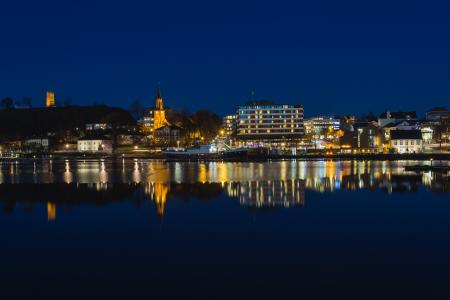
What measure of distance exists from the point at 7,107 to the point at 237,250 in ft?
507

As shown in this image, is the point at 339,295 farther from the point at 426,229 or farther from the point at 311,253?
the point at 426,229

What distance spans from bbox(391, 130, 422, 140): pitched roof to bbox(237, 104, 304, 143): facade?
113ft

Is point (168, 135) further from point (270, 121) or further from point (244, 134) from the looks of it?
point (270, 121)

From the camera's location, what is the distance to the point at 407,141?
3049 inches

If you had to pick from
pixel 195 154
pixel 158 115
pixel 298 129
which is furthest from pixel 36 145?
pixel 298 129

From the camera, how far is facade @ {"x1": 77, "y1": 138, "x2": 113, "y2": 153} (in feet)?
330

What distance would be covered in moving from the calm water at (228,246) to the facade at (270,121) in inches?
3567

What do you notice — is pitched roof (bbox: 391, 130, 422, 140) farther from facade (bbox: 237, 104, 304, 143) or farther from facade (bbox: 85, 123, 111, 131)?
facade (bbox: 85, 123, 111, 131)

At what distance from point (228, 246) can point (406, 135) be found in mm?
72013

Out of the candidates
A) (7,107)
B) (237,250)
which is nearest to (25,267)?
(237,250)

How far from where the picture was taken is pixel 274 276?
903cm

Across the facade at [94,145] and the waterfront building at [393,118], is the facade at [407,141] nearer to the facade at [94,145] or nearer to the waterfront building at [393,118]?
the waterfront building at [393,118]

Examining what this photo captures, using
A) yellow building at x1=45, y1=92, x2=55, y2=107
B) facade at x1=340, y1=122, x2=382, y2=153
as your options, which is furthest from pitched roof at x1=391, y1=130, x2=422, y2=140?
yellow building at x1=45, y1=92, x2=55, y2=107

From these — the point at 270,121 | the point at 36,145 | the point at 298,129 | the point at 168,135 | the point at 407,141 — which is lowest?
the point at 407,141
